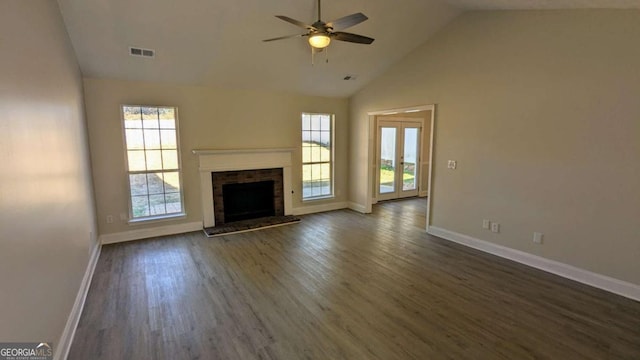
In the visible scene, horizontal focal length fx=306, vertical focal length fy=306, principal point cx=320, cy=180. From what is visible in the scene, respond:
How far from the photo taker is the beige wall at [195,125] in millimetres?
4727

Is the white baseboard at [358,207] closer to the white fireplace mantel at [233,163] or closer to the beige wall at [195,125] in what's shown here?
the beige wall at [195,125]

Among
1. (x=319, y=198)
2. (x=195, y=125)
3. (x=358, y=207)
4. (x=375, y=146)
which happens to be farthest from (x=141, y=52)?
(x=375, y=146)

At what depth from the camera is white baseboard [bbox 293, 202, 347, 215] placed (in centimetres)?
670

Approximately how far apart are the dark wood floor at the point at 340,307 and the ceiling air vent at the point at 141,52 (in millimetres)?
2831

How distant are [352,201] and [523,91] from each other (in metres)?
4.14

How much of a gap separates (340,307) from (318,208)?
13.0 ft

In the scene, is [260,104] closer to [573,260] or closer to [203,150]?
[203,150]

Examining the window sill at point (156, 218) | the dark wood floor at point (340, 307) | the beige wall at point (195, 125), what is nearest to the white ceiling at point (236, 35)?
the beige wall at point (195, 125)

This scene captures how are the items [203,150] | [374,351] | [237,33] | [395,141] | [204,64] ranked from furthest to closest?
[395,141], [203,150], [204,64], [237,33], [374,351]


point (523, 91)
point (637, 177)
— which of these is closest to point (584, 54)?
point (523, 91)

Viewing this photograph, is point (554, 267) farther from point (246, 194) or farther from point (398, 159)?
point (246, 194)

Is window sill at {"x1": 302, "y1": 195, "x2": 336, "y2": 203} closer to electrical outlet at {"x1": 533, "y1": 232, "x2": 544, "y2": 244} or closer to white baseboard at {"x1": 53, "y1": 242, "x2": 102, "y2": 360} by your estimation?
white baseboard at {"x1": 53, "y1": 242, "x2": 102, "y2": 360}

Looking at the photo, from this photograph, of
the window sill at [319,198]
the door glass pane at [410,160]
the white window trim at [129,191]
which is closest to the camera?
the white window trim at [129,191]

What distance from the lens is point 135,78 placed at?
4797mm
